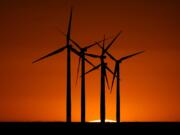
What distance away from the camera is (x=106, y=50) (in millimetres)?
90875

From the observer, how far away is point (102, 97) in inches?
3479
